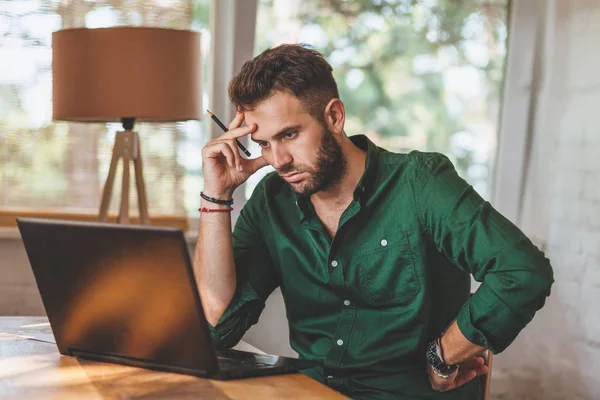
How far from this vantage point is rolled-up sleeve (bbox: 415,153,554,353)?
1.47 metres

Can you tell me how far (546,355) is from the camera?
2.88 meters

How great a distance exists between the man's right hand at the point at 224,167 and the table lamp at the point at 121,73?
1.82ft

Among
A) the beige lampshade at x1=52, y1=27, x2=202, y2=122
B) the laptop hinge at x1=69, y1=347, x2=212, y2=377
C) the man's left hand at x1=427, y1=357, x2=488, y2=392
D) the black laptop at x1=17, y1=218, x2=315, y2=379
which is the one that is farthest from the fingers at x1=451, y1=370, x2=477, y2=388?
the beige lampshade at x1=52, y1=27, x2=202, y2=122

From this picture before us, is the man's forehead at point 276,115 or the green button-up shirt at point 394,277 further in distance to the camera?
the man's forehead at point 276,115

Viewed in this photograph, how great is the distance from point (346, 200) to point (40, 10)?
1.42m

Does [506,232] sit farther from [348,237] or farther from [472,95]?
[472,95]

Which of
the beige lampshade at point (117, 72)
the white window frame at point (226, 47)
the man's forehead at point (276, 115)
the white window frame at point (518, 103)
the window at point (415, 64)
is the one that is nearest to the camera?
the man's forehead at point (276, 115)

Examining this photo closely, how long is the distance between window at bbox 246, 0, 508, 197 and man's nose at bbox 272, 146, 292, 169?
1268 mm

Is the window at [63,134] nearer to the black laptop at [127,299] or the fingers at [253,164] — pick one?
the fingers at [253,164]

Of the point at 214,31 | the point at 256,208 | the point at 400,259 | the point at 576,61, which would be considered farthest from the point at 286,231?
the point at 576,61

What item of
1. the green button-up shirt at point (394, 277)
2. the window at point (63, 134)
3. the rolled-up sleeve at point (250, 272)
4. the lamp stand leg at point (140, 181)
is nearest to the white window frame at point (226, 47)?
the window at point (63, 134)

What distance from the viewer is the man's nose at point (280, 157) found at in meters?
1.64

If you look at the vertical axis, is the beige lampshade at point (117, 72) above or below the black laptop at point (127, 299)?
above

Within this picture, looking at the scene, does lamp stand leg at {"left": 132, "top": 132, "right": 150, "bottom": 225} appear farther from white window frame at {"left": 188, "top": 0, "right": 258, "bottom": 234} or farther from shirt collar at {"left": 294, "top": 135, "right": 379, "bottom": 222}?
shirt collar at {"left": 294, "top": 135, "right": 379, "bottom": 222}
